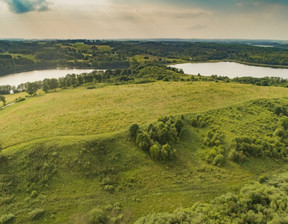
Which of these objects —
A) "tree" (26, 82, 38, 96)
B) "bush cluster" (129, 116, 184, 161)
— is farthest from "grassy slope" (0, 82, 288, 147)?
"tree" (26, 82, 38, 96)

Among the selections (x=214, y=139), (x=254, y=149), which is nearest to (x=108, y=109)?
(x=214, y=139)

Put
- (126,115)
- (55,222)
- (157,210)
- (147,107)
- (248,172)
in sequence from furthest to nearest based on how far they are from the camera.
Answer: (147,107), (126,115), (248,172), (157,210), (55,222)

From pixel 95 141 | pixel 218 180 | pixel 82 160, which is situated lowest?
pixel 218 180

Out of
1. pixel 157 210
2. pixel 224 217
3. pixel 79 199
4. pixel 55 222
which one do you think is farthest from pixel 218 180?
pixel 55 222

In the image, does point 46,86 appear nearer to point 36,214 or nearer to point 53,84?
point 53,84

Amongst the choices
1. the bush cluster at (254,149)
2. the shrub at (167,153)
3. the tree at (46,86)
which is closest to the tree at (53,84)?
the tree at (46,86)

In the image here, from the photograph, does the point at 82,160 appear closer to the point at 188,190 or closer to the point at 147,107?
the point at 188,190

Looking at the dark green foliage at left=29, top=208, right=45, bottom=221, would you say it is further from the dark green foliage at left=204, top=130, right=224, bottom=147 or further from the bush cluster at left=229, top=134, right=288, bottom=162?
the bush cluster at left=229, top=134, right=288, bottom=162

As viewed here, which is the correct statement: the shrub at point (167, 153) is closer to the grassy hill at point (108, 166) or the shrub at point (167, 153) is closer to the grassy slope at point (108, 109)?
the grassy hill at point (108, 166)
